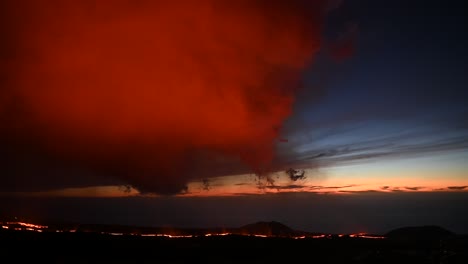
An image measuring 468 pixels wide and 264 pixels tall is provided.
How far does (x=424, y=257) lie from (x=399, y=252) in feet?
9.14

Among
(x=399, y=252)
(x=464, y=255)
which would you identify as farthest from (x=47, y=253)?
(x=464, y=255)

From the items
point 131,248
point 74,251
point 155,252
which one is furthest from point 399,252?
point 74,251

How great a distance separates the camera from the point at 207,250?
146 feet

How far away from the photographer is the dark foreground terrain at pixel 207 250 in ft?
125

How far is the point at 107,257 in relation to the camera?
38906mm

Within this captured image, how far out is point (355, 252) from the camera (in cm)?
4297

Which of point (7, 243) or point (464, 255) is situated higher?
point (7, 243)

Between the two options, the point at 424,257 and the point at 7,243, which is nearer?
the point at 424,257

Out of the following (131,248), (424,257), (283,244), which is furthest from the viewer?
(283,244)

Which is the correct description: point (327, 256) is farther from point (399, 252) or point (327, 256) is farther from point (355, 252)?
point (399, 252)

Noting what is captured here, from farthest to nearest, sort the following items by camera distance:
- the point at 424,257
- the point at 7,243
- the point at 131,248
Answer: the point at 131,248, the point at 7,243, the point at 424,257

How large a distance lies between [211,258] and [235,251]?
4721 mm

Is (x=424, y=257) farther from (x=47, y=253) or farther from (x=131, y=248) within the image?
(x=47, y=253)

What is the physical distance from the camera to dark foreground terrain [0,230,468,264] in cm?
3806
